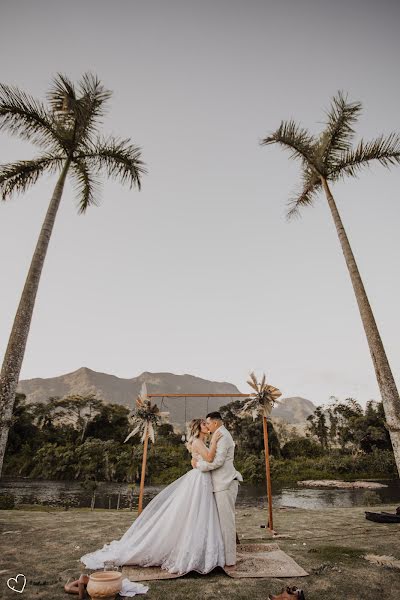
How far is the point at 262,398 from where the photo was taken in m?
8.85

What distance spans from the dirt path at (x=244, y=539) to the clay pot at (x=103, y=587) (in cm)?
31

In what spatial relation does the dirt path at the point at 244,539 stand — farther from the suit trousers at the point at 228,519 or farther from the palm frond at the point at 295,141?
the palm frond at the point at 295,141

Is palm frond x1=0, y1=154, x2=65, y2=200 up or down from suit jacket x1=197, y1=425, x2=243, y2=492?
up

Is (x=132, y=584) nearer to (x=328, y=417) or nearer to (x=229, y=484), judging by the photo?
(x=229, y=484)

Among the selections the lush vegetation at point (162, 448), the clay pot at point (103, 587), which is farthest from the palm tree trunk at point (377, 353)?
the lush vegetation at point (162, 448)

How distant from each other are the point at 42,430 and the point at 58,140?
4896cm

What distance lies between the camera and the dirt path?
376cm

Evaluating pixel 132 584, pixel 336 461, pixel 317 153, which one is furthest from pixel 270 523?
pixel 336 461

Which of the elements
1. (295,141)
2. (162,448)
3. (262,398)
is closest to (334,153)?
(295,141)

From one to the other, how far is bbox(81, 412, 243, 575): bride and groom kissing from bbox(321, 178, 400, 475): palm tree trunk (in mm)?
4058

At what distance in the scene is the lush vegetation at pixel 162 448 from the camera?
40.2 m

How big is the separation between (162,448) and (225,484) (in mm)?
46885

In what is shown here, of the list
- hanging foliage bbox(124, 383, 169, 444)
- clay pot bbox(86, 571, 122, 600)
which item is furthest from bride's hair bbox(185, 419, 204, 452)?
hanging foliage bbox(124, 383, 169, 444)

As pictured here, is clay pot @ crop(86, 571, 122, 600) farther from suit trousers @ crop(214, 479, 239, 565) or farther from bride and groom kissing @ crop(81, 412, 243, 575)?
suit trousers @ crop(214, 479, 239, 565)
